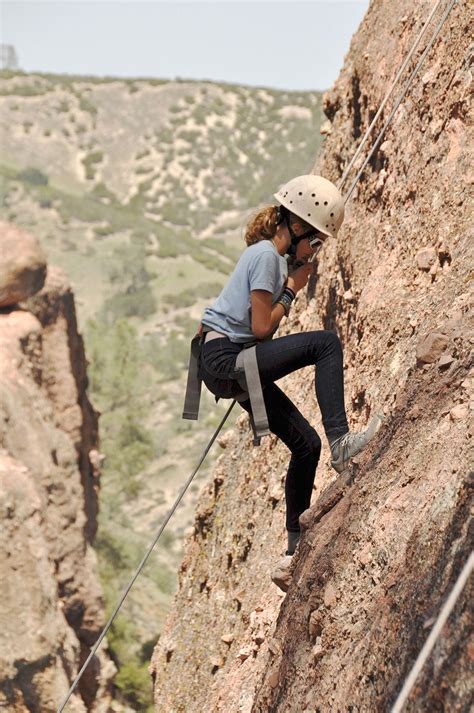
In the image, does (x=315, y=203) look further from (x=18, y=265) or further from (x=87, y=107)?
(x=87, y=107)

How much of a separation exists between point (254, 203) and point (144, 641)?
1964 inches

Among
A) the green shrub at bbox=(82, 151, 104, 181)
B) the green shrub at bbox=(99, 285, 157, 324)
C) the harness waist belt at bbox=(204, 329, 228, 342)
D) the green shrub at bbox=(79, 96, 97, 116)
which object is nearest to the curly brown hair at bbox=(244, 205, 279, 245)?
the harness waist belt at bbox=(204, 329, 228, 342)

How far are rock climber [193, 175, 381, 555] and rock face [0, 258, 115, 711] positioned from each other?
6342 mm

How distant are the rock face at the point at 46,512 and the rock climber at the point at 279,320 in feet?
20.8

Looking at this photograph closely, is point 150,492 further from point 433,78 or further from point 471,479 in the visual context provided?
point 471,479

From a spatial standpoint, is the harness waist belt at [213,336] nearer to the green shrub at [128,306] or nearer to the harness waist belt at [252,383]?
the harness waist belt at [252,383]

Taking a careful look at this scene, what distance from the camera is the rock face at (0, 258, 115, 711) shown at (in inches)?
397

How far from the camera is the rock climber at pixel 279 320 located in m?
4.45

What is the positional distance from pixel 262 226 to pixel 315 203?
294mm

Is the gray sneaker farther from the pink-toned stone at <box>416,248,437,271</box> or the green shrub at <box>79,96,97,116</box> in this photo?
the green shrub at <box>79,96,97,116</box>

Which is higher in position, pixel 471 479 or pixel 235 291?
pixel 471 479

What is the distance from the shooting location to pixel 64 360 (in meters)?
14.7

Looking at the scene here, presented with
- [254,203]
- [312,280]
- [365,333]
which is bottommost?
[254,203]

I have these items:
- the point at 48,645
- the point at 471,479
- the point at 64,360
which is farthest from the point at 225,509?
the point at 64,360
